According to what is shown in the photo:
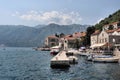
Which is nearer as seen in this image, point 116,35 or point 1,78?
point 1,78

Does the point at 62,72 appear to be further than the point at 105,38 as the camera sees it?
No

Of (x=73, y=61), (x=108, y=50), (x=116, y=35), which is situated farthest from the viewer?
(x=116, y=35)

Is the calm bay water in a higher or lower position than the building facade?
lower

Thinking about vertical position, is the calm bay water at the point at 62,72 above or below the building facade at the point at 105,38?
below

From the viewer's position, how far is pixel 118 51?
8688 cm

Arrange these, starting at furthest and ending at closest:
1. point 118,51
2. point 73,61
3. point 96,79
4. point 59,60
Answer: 1. point 118,51
2. point 73,61
3. point 59,60
4. point 96,79

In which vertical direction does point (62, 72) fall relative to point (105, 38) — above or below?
below

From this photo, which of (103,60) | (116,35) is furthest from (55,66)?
(116,35)

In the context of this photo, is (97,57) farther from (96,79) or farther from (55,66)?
(96,79)

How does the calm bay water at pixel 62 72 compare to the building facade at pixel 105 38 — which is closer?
the calm bay water at pixel 62 72

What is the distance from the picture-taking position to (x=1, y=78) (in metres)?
43.9

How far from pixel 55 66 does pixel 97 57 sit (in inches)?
864

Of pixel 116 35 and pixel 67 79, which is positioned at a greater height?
pixel 116 35

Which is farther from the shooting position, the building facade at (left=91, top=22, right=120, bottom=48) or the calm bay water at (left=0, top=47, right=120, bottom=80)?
the building facade at (left=91, top=22, right=120, bottom=48)
